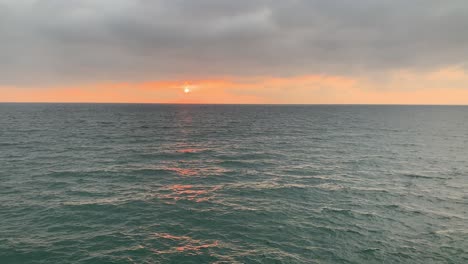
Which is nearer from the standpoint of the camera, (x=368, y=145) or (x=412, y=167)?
(x=412, y=167)

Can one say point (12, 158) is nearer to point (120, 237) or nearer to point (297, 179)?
point (120, 237)

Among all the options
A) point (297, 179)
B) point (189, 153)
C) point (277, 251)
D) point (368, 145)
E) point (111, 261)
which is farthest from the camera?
point (368, 145)

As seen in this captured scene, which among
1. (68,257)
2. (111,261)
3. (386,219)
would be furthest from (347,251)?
(68,257)

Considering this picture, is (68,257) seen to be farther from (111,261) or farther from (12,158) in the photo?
(12,158)

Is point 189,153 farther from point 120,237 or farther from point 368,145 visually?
point 368,145

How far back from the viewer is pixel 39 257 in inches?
703

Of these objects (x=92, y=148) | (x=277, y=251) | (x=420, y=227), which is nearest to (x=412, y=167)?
(x=420, y=227)

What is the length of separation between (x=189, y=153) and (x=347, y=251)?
4052 cm

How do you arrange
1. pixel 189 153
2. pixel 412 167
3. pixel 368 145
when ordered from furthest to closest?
pixel 368 145
pixel 189 153
pixel 412 167

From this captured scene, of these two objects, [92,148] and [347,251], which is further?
[92,148]

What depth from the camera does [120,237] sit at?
67.5 ft

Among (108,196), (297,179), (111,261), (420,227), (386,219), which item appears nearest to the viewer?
Answer: (111,261)

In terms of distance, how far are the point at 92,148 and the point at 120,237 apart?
42.9m

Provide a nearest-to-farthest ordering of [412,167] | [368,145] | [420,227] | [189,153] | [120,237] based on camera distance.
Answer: [120,237] → [420,227] → [412,167] → [189,153] → [368,145]
